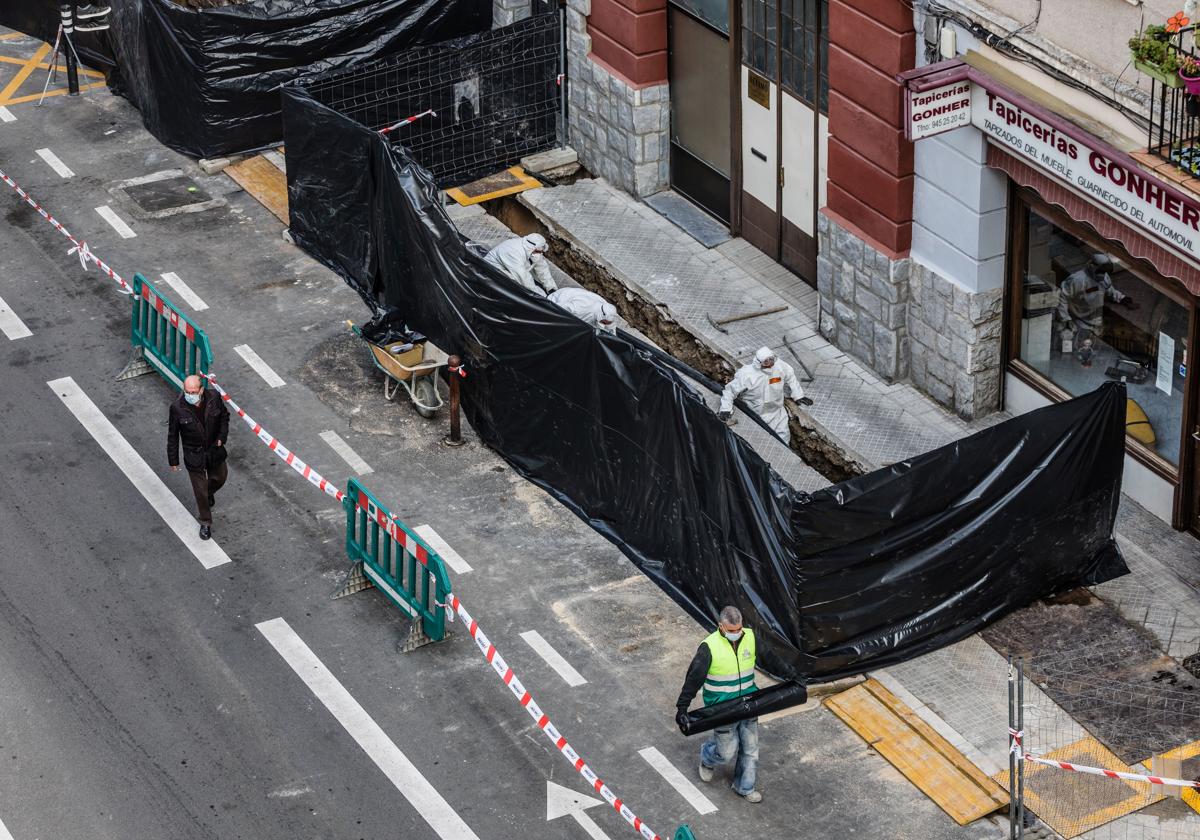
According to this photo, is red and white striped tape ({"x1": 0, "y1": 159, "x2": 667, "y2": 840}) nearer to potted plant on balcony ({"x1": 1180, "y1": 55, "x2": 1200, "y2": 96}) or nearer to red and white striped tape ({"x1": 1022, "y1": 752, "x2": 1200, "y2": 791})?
red and white striped tape ({"x1": 1022, "y1": 752, "x2": 1200, "y2": 791})

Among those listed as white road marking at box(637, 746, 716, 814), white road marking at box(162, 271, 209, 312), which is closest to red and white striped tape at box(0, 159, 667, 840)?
white road marking at box(637, 746, 716, 814)

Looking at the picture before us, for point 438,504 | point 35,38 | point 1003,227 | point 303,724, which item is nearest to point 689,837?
point 303,724

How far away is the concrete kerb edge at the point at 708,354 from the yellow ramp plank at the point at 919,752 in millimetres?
3085

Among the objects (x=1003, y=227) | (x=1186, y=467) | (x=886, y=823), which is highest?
(x=1003, y=227)

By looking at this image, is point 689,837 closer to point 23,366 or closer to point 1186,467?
point 1186,467

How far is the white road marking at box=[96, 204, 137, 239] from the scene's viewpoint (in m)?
23.7

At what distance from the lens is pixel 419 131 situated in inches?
939

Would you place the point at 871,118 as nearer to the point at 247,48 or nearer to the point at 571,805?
the point at 571,805

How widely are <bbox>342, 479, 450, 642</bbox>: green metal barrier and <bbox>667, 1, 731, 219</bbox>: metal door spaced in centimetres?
720

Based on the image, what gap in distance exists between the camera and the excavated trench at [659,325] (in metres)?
18.9

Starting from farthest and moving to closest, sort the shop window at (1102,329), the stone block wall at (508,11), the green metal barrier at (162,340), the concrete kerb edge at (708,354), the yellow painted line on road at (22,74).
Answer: the yellow painted line on road at (22,74) < the stone block wall at (508,11) < the green metal barrier at (162,340) < the concrete kerb edge at (708,354) < the shop window at (1102,329)

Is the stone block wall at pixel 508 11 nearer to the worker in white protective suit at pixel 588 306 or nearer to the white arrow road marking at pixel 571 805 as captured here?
the worker in white protective suit at pixel 588 306

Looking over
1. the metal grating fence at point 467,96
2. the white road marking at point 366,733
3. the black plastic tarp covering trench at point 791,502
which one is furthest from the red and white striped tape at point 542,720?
the metal grating fence at point 467,96

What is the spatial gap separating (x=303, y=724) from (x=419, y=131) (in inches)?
392
